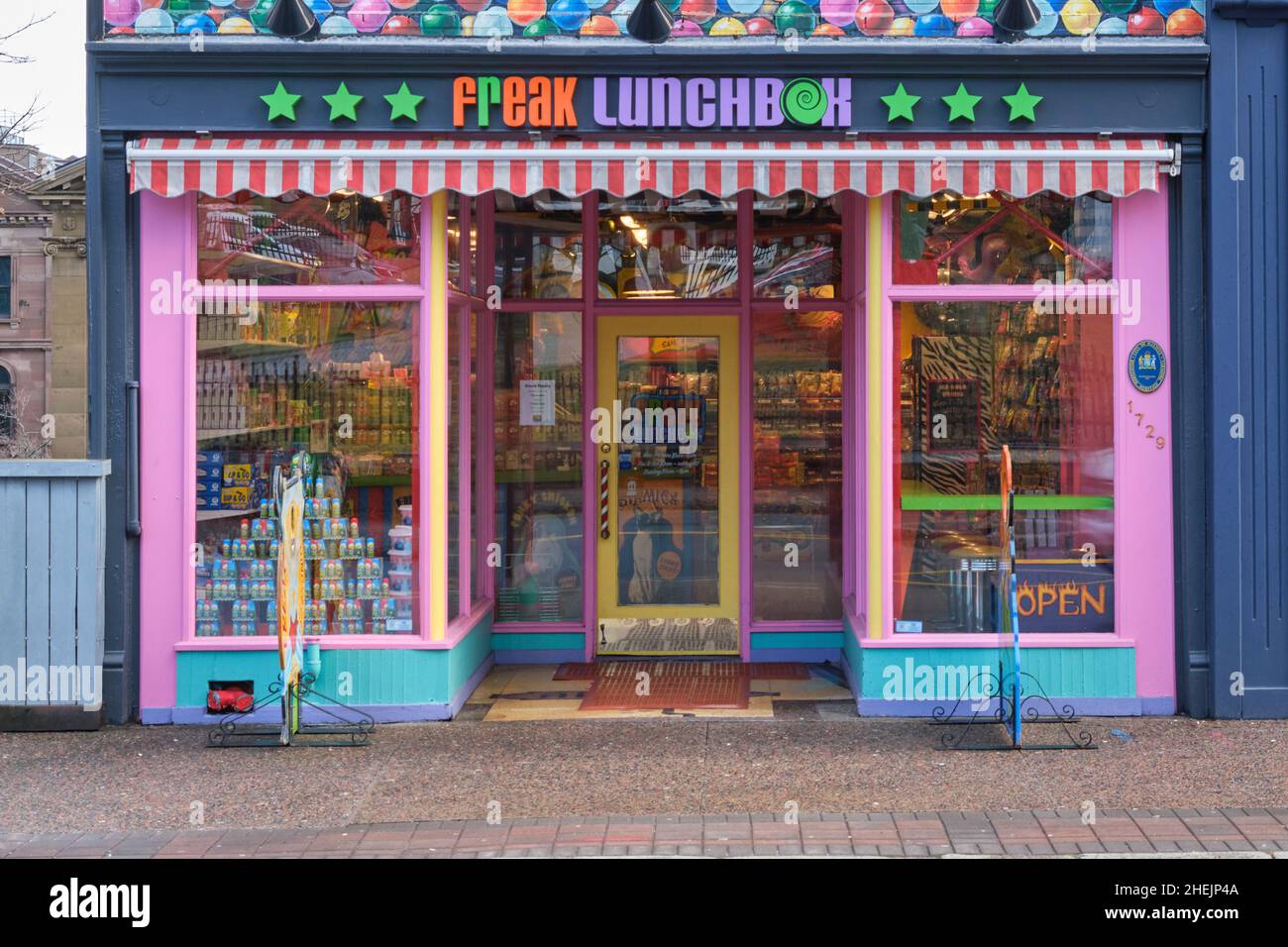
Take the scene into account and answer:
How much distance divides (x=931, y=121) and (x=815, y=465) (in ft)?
8.72

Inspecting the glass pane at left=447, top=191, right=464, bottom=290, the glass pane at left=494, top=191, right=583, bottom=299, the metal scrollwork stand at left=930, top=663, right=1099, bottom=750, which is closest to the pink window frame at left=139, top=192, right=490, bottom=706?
the glass pane at left=447, top=191, right=464, bottom=290

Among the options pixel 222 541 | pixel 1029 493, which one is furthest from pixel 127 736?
pixel 1029 493

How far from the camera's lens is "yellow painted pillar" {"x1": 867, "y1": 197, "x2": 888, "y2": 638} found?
761cm

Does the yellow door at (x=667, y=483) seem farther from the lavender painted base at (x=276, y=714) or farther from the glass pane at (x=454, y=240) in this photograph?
the lavender painted base at (x=276, y=714)

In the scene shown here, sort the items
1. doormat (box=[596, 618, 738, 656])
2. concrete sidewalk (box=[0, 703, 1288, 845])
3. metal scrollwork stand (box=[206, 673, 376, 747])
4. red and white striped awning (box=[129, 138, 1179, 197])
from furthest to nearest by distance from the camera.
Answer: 1. doormat (box=[596, 618, 738, 656])
2. red and white striped awning (box=[129, 138, 1179, 197])
3. metal scrollwork stand (box=[206, 673, 376, 747])
4. concrete sidewalk (box=[0, 703, 1288, 845])

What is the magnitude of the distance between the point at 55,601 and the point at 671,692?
12.2ft

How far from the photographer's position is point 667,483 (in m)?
9.30

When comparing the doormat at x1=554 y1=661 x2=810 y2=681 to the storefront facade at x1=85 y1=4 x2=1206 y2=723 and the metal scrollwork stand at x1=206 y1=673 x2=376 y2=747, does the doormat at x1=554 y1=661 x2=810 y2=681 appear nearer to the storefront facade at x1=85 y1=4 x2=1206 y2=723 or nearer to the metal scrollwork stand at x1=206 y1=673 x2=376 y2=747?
the storefront facade at x1=85 y1=4 x2=1206 y2=723

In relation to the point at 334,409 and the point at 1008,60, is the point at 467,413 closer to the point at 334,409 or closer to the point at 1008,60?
the point at 334,409

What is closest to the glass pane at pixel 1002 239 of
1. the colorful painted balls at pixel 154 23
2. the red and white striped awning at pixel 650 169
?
the red and white striped awning at pixel 650 169

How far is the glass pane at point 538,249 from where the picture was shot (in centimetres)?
912

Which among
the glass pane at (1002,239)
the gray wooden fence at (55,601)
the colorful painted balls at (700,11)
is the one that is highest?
the colorful painted balls at (700,11)

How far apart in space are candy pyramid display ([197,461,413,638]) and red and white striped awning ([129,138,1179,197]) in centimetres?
186

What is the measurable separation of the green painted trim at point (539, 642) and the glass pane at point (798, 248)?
279 cm
